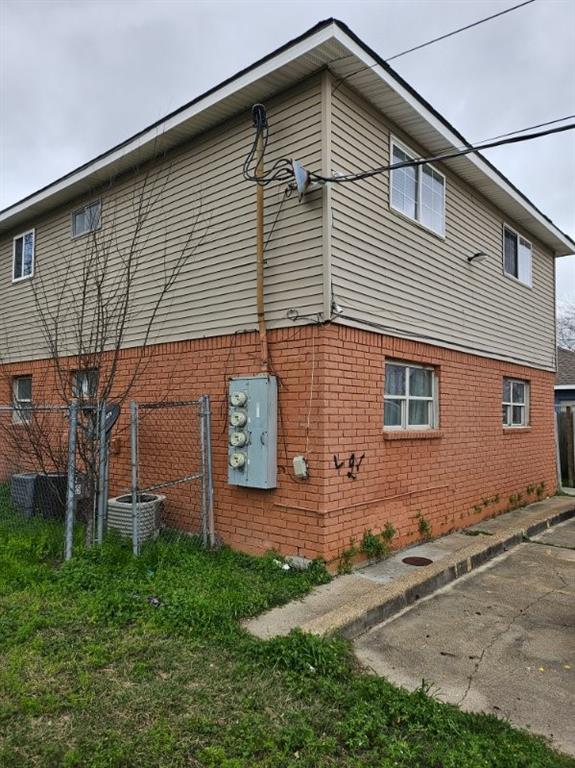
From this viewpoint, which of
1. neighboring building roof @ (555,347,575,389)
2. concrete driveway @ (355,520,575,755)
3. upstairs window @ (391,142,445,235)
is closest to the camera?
concrete driveway @ (355,520,575,755)

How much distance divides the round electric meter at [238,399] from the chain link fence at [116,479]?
517 millimetres

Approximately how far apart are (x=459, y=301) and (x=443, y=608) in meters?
5.12

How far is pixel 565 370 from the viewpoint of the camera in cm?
2114

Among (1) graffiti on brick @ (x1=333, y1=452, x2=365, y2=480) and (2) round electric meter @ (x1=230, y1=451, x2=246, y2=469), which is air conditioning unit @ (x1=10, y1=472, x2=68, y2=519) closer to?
(2) round electric meter @ (x1=230, y1=451, x2=246, y2=469)

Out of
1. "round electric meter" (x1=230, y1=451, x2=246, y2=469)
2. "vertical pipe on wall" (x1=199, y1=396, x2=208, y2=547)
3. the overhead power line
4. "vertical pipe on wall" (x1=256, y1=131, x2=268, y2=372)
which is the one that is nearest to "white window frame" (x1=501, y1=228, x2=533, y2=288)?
the overhead power line

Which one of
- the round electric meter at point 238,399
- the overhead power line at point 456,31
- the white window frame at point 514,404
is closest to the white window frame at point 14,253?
the round electric meter at point 238,399

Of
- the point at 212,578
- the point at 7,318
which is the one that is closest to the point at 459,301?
the point at 212,578

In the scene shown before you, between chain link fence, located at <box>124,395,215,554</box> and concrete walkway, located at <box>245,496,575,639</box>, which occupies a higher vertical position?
chain link fence, located at <box>124,395,215,554</box>

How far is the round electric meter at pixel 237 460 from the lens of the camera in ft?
20.3

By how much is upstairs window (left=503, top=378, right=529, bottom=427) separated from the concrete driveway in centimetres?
462

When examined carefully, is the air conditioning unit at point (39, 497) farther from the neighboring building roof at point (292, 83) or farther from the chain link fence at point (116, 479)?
the neighboring building roof at point (292, 83)

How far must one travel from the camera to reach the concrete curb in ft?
14.3

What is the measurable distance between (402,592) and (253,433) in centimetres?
228

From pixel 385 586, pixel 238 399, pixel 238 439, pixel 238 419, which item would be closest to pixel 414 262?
pixel 238 399
